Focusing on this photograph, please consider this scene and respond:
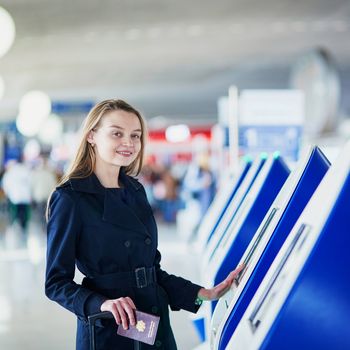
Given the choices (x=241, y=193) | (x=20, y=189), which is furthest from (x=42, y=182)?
(x=241, y=193)

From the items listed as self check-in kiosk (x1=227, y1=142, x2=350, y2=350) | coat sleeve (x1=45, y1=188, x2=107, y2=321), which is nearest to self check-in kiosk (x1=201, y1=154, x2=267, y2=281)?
coat sleeve (x1=45, y1=188, x2=107, y2=321)

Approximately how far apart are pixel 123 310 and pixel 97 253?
0.22 metres

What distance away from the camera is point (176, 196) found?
1556 cm

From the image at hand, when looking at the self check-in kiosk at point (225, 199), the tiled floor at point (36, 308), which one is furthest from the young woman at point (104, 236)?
the tiled floor at point (36, 308)

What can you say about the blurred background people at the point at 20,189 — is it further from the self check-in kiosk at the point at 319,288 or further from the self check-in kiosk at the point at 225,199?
the self check-in kiosk at the point at 319,288

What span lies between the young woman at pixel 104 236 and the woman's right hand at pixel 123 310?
18 millimetres

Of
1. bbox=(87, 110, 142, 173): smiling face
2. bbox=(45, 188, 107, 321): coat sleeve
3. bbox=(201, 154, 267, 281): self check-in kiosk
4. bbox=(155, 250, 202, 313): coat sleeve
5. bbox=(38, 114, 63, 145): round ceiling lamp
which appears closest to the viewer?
bbox=(45, 188, 107, 321): coat sleeve

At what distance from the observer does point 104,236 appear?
1882mm

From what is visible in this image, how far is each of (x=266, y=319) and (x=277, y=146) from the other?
4.76 metres

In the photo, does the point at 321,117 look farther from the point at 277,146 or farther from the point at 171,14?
the point at 277,146

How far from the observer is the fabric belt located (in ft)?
6.19

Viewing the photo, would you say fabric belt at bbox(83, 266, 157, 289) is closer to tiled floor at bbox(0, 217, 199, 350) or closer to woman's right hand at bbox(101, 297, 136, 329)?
woman's right hand at bbox(101, 297, 136, 329)

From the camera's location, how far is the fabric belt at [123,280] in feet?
6.19

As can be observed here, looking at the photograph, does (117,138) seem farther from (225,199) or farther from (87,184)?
(225,199)
